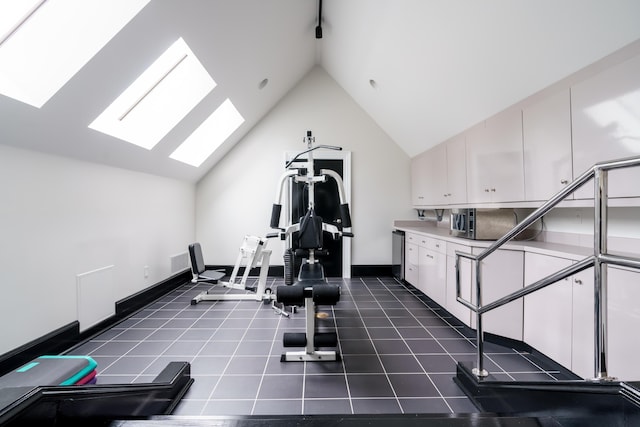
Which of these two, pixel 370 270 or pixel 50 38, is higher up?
pixel 50 38

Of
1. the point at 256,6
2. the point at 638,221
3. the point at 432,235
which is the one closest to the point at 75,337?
the point at 256,6

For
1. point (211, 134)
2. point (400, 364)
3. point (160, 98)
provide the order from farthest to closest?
1. point (211, 134)
2. point (160, 98)
3. point (400, 364)

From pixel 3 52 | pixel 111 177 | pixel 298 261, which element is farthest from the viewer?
pixel 298 261

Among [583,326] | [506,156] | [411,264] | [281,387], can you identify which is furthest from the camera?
[411,264]

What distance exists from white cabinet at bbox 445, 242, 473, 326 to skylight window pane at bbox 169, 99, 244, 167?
3646 millimetres

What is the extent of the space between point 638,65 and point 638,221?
1043 millimetres

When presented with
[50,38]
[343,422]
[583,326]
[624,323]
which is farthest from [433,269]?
[50,38]

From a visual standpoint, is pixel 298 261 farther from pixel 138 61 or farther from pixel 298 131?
pixel 138 61

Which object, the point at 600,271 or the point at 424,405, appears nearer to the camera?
the point at 600,271

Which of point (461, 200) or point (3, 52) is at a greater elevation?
point (3, 52)

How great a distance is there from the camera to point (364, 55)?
11.9 feet

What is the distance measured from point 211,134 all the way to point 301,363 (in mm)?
3814

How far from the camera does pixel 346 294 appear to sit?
3988 millimetres

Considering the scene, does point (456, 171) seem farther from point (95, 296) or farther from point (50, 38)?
point (95, 296)
